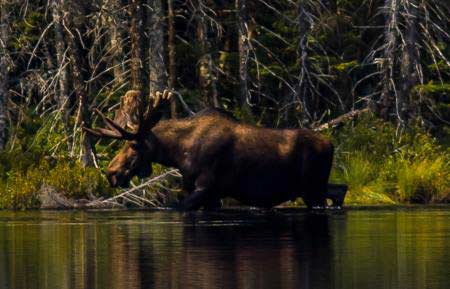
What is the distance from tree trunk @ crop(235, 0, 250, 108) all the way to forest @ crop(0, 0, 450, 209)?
0.04 metres

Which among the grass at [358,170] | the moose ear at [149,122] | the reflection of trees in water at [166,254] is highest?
the moose ear at [149,122]

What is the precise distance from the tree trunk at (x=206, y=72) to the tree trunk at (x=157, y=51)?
54.7 inches

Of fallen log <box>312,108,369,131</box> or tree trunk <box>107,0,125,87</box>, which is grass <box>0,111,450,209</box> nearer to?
fallen log <box>312,108,369,131</box>

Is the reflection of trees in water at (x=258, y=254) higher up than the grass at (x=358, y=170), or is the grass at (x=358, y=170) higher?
the grass at (x=358, y=170)

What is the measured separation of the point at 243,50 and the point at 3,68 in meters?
5.06

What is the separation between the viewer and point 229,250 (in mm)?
19047

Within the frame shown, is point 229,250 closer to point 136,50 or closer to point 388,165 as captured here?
point 388,165

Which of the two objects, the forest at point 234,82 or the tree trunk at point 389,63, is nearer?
the forest at point 234,82

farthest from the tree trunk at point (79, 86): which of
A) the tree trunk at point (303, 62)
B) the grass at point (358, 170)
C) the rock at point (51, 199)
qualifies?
the tree trunk at point (303, 62)

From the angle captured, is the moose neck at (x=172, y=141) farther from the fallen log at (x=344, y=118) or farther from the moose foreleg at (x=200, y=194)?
the fallen log at (x=344, y=118)

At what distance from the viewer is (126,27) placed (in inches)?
1378

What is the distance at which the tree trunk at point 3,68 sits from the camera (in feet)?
113

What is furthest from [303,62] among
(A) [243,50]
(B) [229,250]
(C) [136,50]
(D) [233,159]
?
(B) [229,250]

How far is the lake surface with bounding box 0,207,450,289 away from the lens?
15.7m
